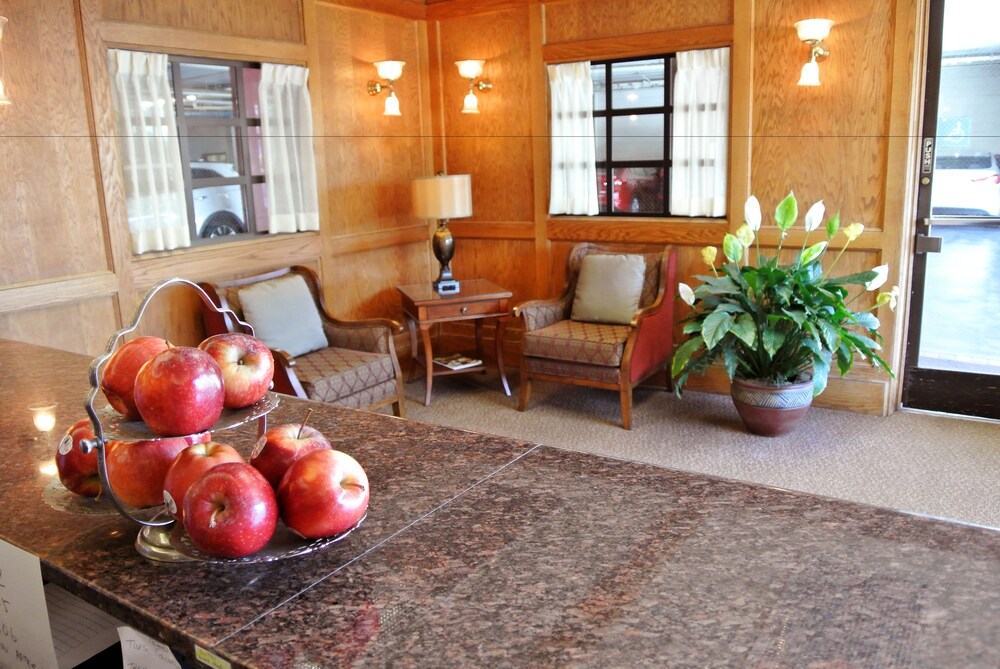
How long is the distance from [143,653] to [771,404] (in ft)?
12.1

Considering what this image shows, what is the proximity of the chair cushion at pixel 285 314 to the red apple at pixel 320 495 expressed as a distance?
3.29m

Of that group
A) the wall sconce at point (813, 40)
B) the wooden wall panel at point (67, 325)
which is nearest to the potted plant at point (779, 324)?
the wall sconce at point (813, 40)

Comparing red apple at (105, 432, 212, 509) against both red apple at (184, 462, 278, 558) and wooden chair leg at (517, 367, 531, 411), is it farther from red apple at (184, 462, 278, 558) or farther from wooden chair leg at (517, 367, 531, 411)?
wooden chair leg at (517, 367, 531, 411)

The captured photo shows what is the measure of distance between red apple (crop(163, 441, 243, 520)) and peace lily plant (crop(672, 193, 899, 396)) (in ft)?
10.7

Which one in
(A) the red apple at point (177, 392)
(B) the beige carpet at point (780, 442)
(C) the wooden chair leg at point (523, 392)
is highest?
(A) the red apple at point (177, 392)

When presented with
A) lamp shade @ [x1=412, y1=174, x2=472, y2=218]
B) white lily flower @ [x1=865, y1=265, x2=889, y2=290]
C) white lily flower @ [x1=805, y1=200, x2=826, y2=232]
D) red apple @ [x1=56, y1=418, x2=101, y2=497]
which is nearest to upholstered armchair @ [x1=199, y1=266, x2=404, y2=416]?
lamp shade @ [x1=412, y1=174, x2=472, y2=218]

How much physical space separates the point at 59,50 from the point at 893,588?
13.1 ft

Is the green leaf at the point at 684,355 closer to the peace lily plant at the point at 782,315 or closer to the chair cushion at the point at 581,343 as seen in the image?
the peace lily plant at the point at 782,315

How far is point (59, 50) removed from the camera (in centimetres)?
374

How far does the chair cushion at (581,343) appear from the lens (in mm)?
4609

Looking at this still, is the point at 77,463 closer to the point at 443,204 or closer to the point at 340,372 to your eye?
the point at 340,372

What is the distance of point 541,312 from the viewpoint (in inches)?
201

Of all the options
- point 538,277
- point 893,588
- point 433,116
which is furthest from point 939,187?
point 893,588

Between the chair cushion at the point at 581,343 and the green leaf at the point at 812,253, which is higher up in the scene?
the green leaf at the point at 812,253
